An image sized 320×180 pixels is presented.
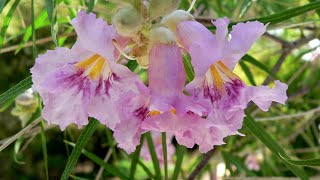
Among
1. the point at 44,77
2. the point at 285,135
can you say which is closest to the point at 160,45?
the point at 44,77

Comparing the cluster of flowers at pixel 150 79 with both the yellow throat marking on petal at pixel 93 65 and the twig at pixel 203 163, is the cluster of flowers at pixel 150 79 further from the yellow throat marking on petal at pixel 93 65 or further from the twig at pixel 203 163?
the twig at pixel 203 163

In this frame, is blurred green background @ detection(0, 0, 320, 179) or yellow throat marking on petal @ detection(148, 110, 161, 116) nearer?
yellow throat marking on petal @ detection(148, 110, 161, 116)

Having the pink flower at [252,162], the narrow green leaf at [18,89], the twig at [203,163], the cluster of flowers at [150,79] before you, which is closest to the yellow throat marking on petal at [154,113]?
the cluster of flowers at [150,79]

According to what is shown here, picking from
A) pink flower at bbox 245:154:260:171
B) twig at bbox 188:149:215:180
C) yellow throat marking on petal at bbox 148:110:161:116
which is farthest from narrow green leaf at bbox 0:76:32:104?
pink flower at bbox 245:154:260:171

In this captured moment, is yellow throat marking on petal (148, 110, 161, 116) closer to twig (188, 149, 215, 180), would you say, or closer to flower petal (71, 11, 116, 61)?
flower petal (71, 11, 116, 61)

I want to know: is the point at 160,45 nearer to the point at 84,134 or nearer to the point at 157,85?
the point at 157,85

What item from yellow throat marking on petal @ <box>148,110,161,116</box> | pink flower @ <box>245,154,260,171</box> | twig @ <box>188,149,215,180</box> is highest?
yellow throat marking on petal @ <box>148,110,161,116</box>
